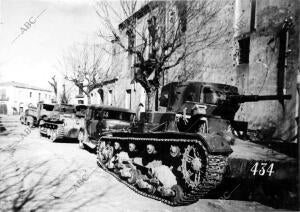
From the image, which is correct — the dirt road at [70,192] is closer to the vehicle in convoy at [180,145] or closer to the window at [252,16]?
the vehicle in convoy at [180,145]

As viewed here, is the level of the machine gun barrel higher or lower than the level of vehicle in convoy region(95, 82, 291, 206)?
higher

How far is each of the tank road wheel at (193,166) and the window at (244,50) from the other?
9150 millimetres

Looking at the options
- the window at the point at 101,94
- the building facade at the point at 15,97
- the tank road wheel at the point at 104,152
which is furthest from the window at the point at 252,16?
the building facade at the point at 15,97

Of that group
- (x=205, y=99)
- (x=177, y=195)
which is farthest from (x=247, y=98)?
(x=177, y=195)

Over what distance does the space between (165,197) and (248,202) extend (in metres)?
1.69

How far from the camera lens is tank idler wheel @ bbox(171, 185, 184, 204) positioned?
5.85 meters

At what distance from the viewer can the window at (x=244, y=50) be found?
1393 centimetres

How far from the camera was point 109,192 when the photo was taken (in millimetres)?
6742

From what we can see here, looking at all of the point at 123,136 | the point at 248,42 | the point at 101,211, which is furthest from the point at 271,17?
the point at 101,211

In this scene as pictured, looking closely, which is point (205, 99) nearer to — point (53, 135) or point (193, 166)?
point (193, 166)

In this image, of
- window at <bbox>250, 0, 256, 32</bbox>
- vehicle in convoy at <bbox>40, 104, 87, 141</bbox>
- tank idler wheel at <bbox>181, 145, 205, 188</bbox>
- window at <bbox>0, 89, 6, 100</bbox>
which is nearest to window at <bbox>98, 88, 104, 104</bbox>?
vehicle in convoy at <bbox>40, 104, 87, 141</bbox>

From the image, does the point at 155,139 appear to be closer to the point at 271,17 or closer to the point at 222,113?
the point at 222,113

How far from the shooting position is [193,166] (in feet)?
18.6

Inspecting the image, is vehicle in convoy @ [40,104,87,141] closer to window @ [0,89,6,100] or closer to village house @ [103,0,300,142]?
village house @ [103,0,300,142]
